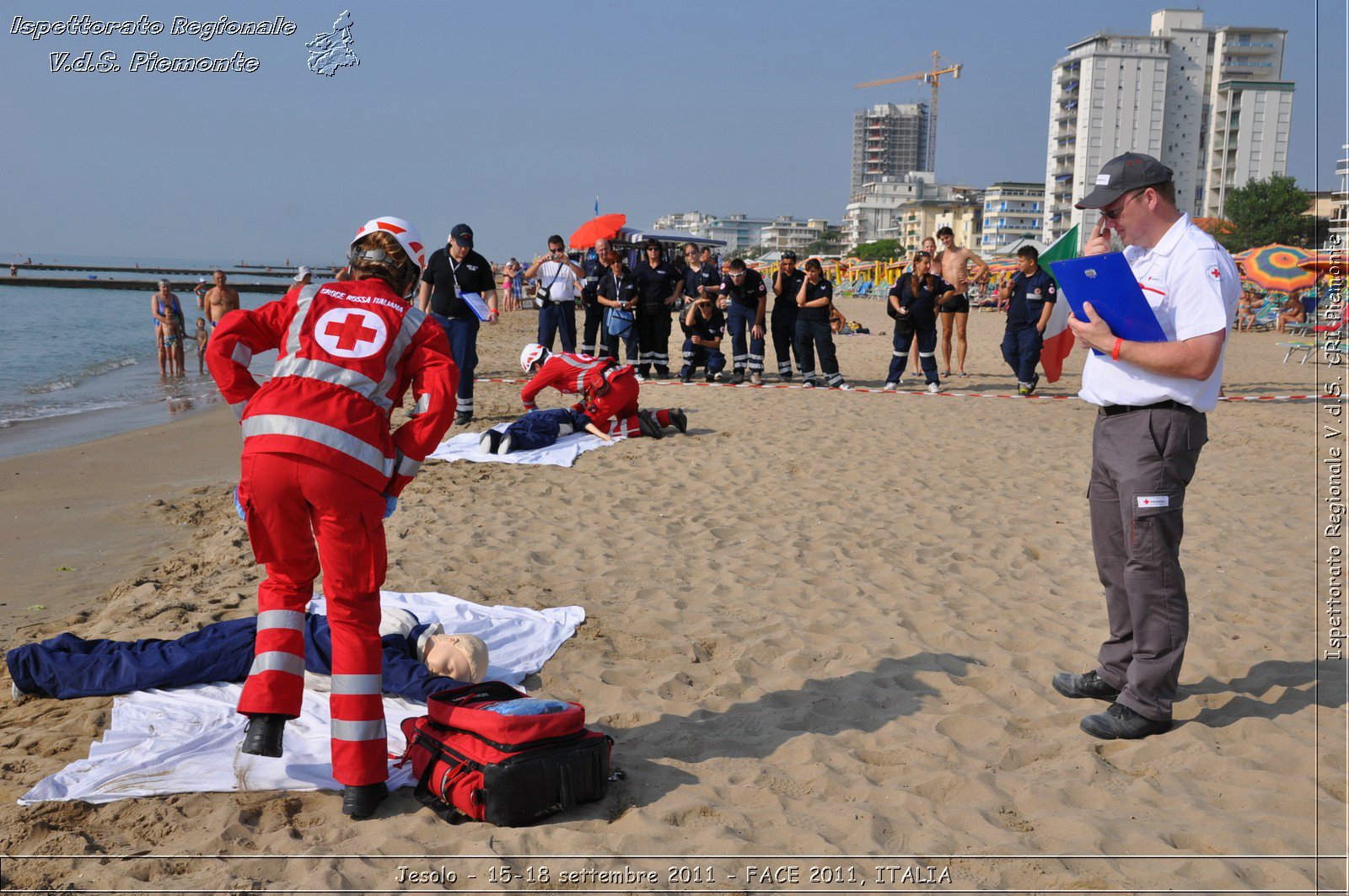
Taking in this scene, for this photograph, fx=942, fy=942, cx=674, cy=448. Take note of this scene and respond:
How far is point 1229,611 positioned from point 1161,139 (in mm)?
119647

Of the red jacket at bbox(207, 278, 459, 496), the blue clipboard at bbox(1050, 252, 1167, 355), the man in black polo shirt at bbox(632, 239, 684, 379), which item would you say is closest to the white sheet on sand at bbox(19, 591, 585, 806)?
the red jacket at bbox(207, 278, 459, 496)

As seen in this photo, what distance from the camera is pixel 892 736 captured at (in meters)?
3.67

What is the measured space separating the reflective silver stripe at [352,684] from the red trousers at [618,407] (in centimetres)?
655

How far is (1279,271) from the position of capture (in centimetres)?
2270

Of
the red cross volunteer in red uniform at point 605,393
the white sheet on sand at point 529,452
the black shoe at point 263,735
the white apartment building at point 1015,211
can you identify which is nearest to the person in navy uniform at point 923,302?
the red cross volunteer in red uniform at point 605,393

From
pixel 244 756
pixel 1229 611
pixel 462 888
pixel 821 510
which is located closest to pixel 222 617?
pixel 244 756

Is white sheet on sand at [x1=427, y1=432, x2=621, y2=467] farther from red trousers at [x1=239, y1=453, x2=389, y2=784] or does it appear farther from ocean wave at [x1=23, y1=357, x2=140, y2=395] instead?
ocean wave at [x1=23, y1=357, x2=140, y2=395]

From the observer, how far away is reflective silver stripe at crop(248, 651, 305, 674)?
3.06 m

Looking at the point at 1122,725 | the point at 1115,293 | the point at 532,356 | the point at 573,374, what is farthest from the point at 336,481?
the point at 532,356

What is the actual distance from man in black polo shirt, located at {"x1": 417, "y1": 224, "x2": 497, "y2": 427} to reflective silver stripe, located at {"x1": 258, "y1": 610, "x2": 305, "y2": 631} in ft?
23.3

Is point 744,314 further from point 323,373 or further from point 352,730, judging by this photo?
point 352,730

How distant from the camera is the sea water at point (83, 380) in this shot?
13.0 meters

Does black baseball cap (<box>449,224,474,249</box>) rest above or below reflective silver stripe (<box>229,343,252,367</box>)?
above

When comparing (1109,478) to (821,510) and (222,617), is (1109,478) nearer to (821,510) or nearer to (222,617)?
(821,510)
